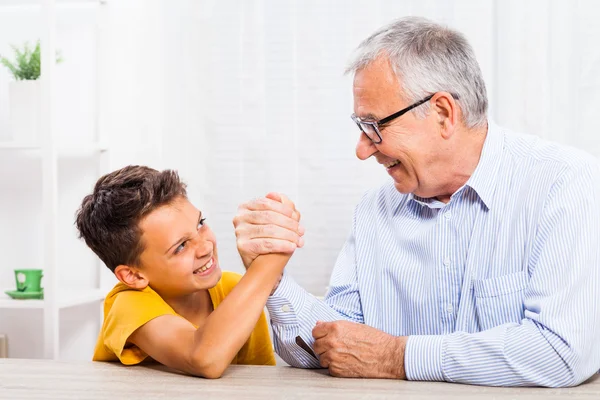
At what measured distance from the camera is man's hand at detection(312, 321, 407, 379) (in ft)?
4.55

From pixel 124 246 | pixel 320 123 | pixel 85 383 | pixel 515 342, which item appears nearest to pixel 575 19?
pixel 320 123

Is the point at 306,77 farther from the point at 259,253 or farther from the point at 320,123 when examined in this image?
the point at 259,253

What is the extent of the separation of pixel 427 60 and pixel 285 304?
595mm

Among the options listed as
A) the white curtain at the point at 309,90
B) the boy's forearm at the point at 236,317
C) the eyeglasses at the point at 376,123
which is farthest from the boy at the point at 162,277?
the white curtain at the point at 309,90

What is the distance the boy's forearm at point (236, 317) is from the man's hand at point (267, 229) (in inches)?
0.8

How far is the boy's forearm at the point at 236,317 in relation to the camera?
1.38 meters

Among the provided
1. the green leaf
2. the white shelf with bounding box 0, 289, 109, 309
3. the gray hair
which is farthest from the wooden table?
the green leaf

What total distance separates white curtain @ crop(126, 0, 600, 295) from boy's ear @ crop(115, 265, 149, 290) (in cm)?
88

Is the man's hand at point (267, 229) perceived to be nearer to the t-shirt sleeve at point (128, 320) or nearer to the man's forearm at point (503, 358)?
the t-shirt sleeve at point (128, 320)

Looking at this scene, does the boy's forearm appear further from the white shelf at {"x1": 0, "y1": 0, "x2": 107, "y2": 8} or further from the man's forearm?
the white shelf at {"x1": 0, "y1": 0, "x2": 107, "y2": 8}

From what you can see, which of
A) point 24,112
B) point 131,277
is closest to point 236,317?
point 131,277

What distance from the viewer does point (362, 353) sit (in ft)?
4.61

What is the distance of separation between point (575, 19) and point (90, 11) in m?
1.64

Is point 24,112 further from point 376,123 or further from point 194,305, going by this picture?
point 376,123
